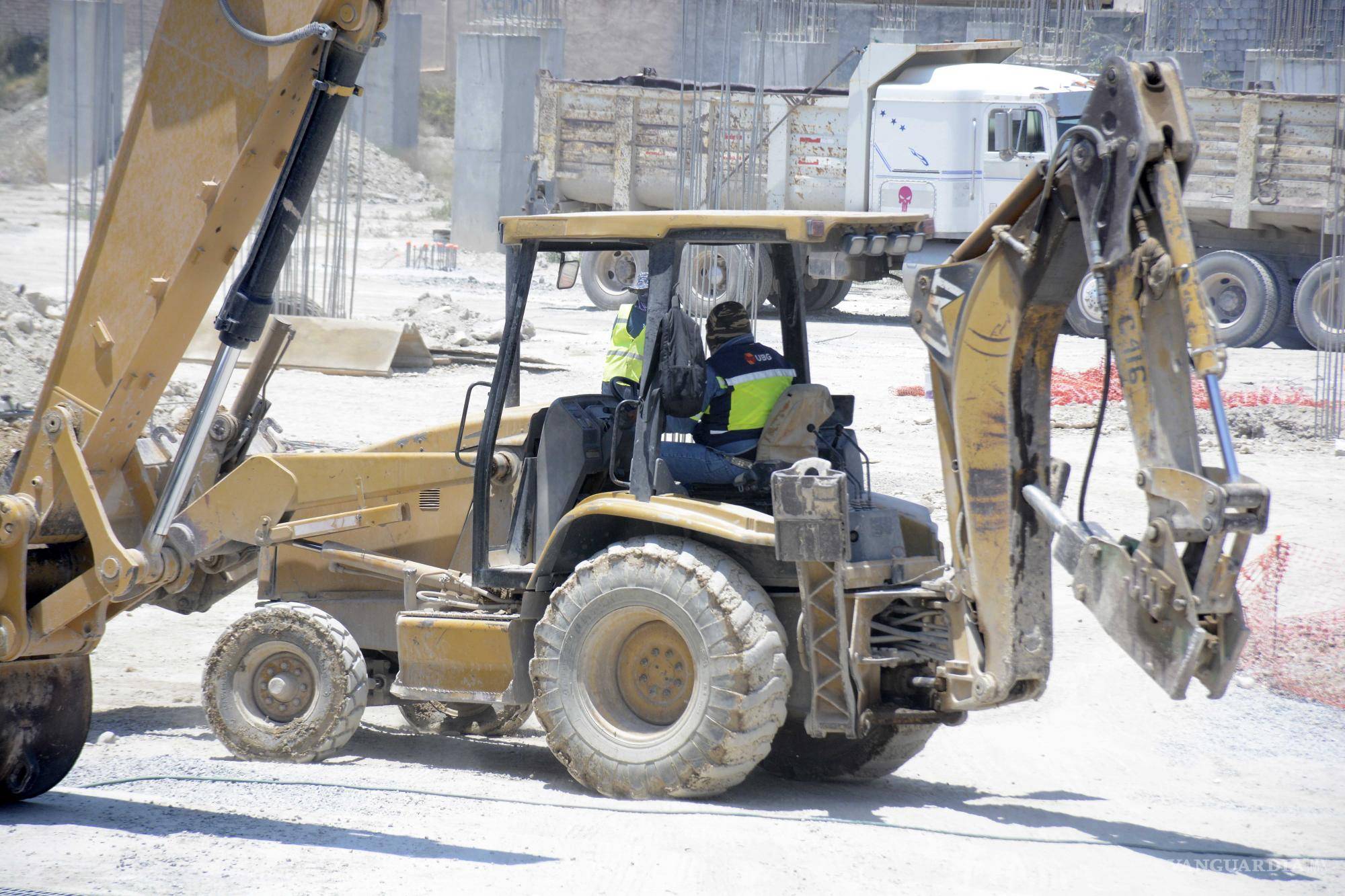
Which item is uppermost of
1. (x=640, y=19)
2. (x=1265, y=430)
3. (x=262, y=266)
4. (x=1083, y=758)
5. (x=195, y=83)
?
(x=640, y=19)

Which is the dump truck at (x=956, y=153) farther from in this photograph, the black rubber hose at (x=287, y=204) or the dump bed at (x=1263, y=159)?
the black rubber hose at (x=287, y=204)

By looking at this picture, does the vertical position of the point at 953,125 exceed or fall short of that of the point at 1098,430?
it exceeds it

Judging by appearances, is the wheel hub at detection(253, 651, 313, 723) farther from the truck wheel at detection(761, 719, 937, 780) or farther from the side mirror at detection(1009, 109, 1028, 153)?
the side mirror at detection(1009, 109, 1028, 153)

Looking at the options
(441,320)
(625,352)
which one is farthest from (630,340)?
(441,320)

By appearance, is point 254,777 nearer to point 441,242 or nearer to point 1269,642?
point 1269,642

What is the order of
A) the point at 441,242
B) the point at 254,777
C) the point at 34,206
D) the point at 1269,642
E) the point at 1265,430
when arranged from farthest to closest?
the point at 34,206 < the point at 441,242 < the point at 1265,430 < the point at 1269,642 < the point at 254,777

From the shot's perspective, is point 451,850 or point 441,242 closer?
point 451,850

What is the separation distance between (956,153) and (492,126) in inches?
547

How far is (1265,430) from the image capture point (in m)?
12.9

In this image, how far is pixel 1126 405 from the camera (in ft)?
14.8

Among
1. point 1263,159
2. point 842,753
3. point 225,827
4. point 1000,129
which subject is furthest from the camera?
point 1000,129

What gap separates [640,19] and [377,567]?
3312cm

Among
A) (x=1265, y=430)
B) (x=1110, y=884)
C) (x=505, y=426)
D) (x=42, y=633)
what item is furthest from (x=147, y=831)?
(x=1265, y=430)

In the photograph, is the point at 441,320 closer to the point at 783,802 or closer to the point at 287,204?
the point at 783,802
